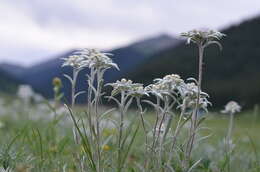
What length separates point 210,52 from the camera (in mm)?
128000

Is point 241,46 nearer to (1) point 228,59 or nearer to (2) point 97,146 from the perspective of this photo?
(1) point 228,59

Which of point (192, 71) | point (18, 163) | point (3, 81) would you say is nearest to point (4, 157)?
point (18, 163)

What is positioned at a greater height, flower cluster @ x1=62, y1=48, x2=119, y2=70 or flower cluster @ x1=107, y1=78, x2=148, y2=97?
flower cluster @ x1=62, y1=48, x2=119, y2=70

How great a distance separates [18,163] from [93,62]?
51.2 inches

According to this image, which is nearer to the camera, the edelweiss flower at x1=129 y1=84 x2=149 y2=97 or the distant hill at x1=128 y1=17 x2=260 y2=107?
the edelweiss flower at x1=129 y1=84 x2=149 y2=97

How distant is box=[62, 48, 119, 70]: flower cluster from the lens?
2.53 meters

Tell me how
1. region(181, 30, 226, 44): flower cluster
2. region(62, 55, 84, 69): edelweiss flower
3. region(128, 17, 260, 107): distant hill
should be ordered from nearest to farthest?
region(181, 30, 226, 44): flower cluster
region(62, 55, 84, 69): edelweiss flower
region(128, 17, 260, 107): distant hill

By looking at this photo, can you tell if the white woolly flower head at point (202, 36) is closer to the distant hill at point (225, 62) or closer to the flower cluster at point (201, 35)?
the flower cluster at point (201, 35)

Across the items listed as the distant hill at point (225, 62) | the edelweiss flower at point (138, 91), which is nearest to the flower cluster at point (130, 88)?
the edelweiss flower at point (138, 91)

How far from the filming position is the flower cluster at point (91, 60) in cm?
253

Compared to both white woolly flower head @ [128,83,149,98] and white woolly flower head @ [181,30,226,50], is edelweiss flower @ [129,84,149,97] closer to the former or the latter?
white woolly flower head @ [128,83,149,98]

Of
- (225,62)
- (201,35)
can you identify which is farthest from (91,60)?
(225,62)

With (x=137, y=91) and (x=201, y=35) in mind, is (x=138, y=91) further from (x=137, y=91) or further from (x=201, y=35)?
(x=201, y=35)

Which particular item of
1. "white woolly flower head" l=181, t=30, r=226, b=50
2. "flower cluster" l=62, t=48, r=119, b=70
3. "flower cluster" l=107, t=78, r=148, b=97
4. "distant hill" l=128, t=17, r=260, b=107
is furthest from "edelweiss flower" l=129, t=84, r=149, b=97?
"distant hill" l=128, t=17, r=260, b=107
